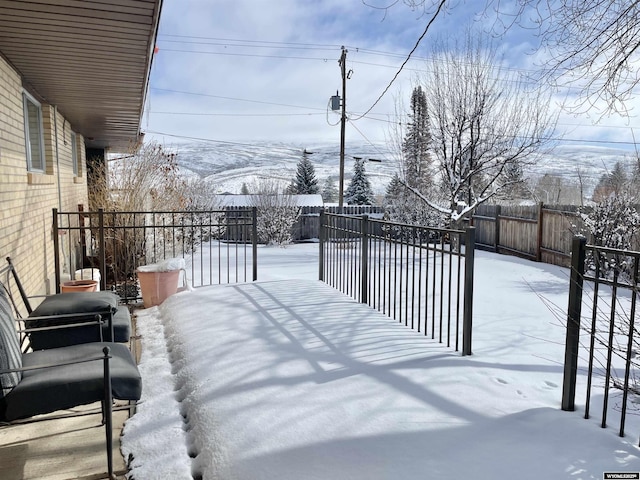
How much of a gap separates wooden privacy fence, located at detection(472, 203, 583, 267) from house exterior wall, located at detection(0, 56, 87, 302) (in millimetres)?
9179

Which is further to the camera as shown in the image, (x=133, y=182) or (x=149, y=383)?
(x=133, y=182)

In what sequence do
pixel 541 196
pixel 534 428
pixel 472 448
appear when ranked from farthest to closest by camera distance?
pixel 541 196 < pixel 534 428 < pixel 472 448

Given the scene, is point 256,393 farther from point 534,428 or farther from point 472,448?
point 534,428

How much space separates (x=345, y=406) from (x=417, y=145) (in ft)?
35.3

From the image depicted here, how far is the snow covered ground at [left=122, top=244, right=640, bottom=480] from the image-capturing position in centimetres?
206

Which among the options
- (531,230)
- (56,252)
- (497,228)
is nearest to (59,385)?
(56,252)

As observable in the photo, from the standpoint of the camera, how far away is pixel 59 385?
2.08 metres

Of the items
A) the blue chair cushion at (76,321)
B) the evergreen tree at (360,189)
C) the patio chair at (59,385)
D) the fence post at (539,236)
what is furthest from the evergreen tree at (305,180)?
the patio chair at (59,385)

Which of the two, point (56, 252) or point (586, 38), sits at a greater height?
point (586, 38)

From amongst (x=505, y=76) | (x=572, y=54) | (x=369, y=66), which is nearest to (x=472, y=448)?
(x=572, y=54)

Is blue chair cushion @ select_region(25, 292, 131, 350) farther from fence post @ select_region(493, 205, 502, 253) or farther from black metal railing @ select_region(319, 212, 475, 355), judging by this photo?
fence post @ select_region(493, 205, 502, 253)

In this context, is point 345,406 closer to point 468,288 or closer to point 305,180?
point 468,288

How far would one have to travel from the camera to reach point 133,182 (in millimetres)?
8695

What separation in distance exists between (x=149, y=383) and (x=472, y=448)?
6.97 ft
